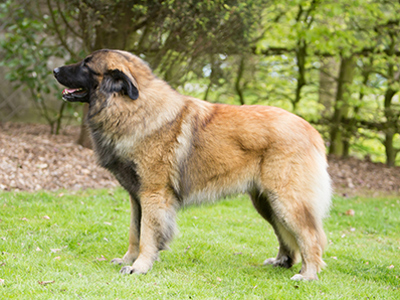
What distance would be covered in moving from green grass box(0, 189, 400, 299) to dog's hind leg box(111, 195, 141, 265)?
0.19 m

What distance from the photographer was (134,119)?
3.66 meters

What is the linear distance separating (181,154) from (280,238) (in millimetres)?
1301

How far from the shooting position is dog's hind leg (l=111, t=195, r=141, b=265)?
3875 millimetres

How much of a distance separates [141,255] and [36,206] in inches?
84.9

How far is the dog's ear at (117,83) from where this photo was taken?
357 centimetres

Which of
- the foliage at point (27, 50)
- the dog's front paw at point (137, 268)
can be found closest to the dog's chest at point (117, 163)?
the dog's front paw at point (137, 268)

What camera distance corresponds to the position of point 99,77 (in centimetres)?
363

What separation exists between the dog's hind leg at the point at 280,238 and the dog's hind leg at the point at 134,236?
1.13 meters

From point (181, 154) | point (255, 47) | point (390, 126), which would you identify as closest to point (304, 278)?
point (181, 154)

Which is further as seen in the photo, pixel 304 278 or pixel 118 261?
pixel 118 261

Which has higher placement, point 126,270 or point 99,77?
point 99,77

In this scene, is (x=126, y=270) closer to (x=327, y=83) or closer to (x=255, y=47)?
(x=255, y=47)

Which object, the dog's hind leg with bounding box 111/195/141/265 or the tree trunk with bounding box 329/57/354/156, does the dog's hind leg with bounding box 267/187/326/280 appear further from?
the tree trunk with bounding box 329/57/354/156

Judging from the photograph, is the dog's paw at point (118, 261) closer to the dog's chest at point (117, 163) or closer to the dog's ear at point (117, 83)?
the dog's chest at point (117, 163)
